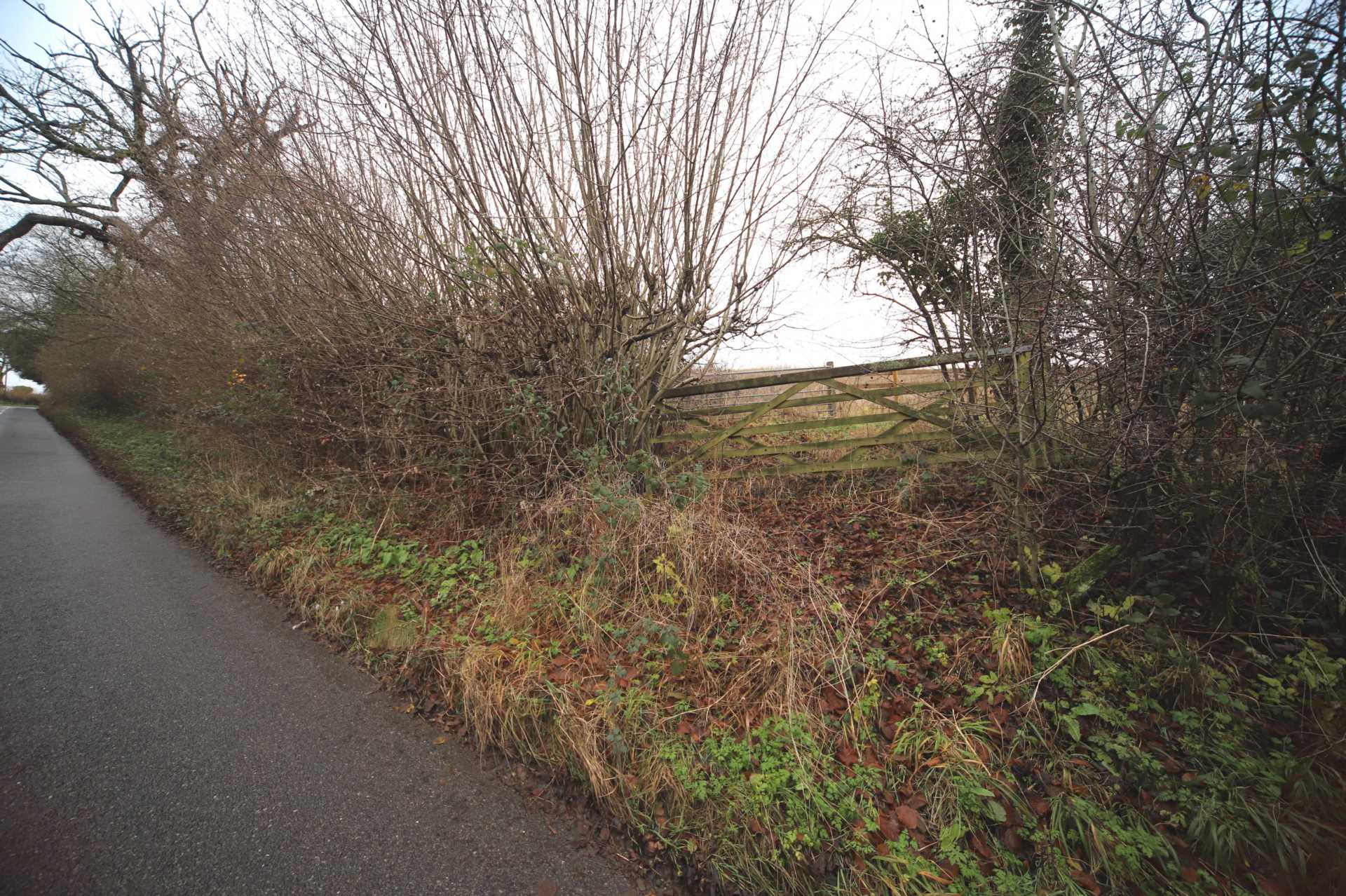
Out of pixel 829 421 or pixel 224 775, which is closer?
pixel 224 775

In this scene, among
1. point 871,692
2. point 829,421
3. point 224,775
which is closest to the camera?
point 224,775

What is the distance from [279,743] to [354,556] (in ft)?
7.05

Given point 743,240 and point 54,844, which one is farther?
point 743,240

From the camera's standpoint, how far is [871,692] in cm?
275

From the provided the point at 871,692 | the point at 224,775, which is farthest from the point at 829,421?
the point at 224,775

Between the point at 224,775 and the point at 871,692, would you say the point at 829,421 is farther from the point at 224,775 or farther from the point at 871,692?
the point at 224,775

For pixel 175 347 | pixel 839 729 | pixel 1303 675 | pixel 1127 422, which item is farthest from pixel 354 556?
pixel 175 347

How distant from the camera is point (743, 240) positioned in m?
5.17

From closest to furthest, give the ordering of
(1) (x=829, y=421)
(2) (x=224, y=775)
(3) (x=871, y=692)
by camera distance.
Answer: (2) (x=224, y=775) → (3) (x=871, y=692) → (1) (x=829, y=421)

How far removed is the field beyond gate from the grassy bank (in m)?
0.61

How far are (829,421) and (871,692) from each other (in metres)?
3.12

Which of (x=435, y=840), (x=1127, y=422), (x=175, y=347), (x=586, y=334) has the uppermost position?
(x=175, y=347)

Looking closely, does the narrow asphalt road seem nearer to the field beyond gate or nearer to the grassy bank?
the grassy bank

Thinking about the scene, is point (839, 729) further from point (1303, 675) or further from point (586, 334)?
point (586, 334)
